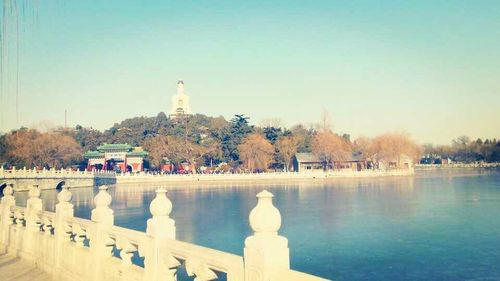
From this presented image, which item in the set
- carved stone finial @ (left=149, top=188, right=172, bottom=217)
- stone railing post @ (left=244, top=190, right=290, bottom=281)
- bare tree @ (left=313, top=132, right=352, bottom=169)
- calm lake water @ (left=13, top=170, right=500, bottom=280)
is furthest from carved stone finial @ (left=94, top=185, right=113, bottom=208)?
bare tree @ (left=313, top=132, right=352, bottom=169)

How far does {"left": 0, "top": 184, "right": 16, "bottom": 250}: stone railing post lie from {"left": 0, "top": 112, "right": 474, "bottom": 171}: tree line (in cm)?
6132

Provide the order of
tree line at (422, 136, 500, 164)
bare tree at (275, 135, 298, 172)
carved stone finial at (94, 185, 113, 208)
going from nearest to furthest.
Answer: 1. carved stone finial at (94, 185, 113, 208)
2. bare tree at (275, 135, 298, 172)
3. tree line at (422, 136, 500, 164)

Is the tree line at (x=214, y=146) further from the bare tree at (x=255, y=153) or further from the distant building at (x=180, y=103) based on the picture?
the distant building at (x=180, y=103)

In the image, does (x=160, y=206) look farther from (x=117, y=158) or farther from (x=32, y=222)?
(x=117, y=158)

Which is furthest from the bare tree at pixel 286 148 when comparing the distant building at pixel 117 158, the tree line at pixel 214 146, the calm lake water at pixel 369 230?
the calm lake water at pixel 369 230

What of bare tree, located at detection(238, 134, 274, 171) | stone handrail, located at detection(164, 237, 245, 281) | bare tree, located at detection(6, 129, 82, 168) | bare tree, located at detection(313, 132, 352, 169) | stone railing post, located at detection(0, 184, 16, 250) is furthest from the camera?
bare tree, located at detection(313, 132, 352, 169)

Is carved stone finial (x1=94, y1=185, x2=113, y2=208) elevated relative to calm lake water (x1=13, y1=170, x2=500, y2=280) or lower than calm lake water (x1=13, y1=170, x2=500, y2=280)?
elevated

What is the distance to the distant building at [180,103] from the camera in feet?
378

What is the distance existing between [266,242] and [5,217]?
37.0 feet

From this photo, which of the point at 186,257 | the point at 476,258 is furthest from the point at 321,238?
the point at 186,257

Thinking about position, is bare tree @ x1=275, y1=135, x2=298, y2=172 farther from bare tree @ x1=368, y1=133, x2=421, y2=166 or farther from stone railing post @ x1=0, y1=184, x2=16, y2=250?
stone railing post @ x1=0, y1=184, x2=16, y2=250

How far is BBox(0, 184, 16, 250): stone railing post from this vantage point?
476 inches

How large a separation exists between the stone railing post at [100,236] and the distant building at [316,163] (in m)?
77.0

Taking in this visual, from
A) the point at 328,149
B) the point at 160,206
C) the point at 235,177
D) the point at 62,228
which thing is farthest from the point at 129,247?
the point at 328,149
